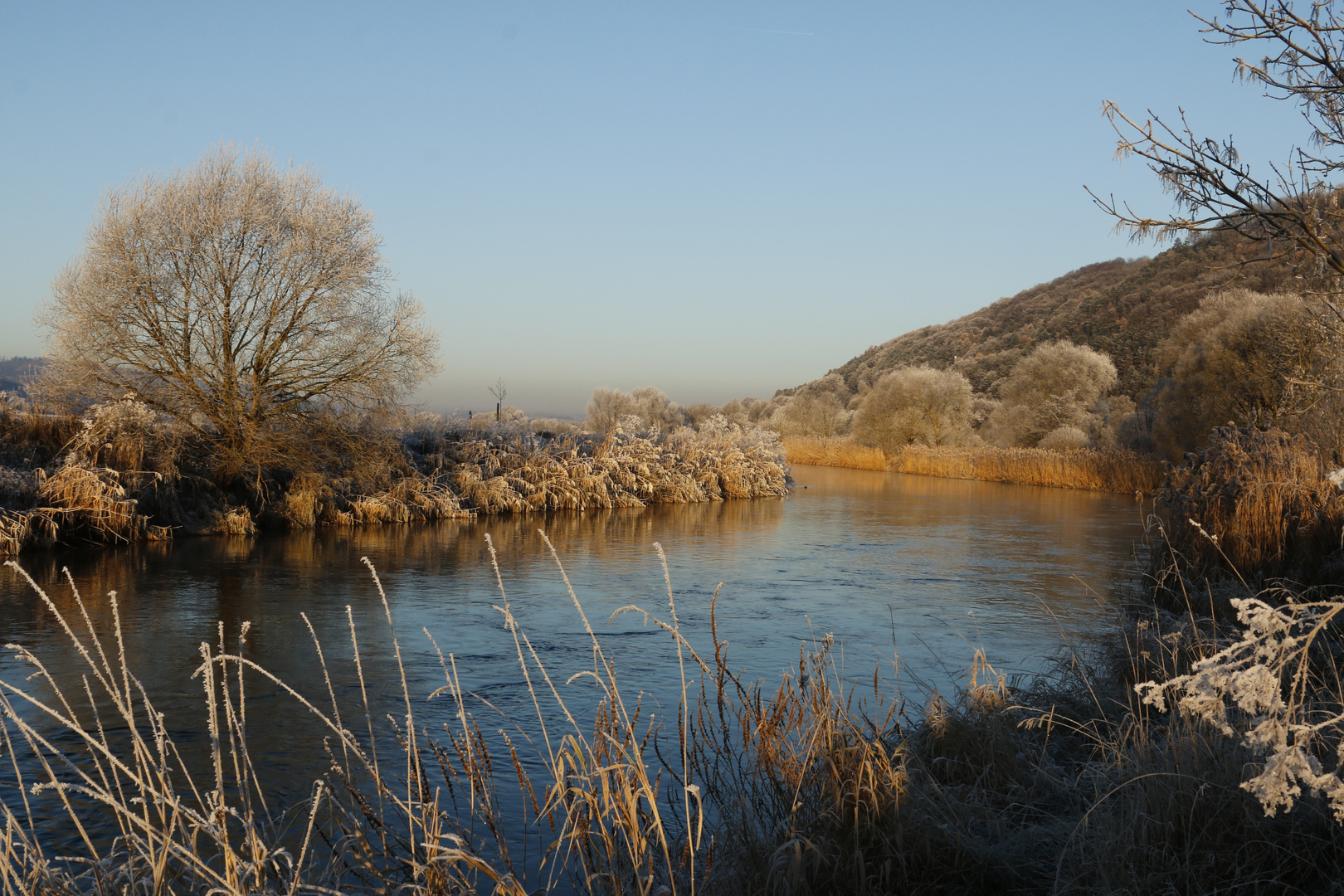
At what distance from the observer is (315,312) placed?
15586mm

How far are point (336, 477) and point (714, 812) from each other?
14256mm

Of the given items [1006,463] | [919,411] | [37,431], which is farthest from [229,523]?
[919,411]

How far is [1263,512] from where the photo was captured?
8195 millimetres

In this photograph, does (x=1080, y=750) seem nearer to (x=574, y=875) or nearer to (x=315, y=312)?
(x=574, y=875)

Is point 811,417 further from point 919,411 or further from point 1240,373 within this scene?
point 1240,373

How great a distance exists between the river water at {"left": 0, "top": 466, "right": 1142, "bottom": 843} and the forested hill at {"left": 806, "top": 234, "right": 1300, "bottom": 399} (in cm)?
1968

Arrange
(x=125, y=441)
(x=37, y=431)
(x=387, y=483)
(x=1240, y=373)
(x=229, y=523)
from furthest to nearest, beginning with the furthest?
(x=1240, y=373) → (x=387, y=483) → (x=229, y=523) → (x=37, y=431) → (x=125, y=441)

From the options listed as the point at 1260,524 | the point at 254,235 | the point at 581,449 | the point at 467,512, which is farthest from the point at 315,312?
the point at 1260,524

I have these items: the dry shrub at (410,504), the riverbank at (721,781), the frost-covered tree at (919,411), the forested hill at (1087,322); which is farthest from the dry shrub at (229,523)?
the frost-covered tree at (919,411)

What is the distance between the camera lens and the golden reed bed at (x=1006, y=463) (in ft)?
83.7

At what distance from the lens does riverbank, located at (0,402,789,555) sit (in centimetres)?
1290

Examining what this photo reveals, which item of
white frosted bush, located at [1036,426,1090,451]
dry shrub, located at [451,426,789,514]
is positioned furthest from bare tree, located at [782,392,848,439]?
dry shrub, located at [451,426,789,514]

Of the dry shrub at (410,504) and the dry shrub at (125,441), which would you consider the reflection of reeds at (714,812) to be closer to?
the dry shrub at (125,441)

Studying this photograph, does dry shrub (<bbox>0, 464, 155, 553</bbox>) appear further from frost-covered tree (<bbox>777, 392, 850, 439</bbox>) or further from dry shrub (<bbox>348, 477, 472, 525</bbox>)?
frost-covered tree (<bbox>777, 392, 850, 439</bbox>)
